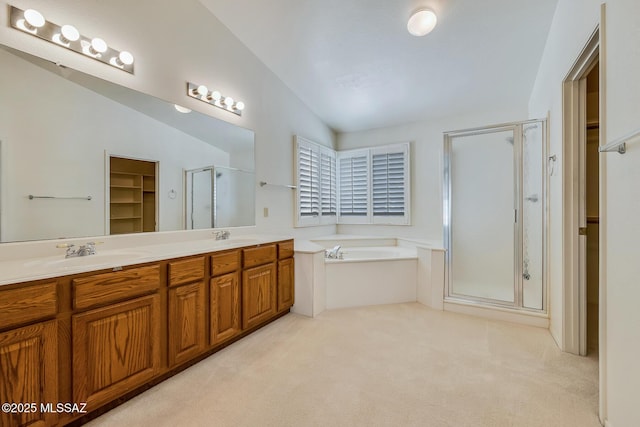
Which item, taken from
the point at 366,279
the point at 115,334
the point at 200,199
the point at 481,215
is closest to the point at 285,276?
the point at 366,279

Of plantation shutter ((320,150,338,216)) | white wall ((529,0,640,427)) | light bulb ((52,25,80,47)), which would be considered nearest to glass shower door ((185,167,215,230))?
light bulb ((52,25,80,47))

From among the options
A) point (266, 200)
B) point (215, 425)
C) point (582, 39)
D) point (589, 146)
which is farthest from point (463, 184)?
point (215, 425)

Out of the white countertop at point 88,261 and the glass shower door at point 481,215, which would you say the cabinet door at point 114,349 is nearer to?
the white countertop at point 88,261

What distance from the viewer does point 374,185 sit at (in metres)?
4.45

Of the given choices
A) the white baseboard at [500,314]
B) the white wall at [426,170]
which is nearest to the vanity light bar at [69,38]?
the white wall at [426,170]

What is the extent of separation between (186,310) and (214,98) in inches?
76.5

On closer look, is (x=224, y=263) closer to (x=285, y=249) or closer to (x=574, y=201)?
(x=285, y=249)

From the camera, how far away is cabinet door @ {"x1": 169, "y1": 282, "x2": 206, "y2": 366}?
1817 mm

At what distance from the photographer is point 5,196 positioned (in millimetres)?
1541

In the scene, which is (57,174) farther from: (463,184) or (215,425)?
(463,184)

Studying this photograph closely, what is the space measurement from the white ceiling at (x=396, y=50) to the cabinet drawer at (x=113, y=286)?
95.8 inches

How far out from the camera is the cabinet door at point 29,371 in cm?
115

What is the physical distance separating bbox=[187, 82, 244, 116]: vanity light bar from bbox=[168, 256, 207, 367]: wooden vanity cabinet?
1.53 meters

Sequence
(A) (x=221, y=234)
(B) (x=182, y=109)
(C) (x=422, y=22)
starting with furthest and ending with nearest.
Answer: (A) (x=221, y=234) → (B) (x=182, y=109) → (C) (x=422, y=22)
